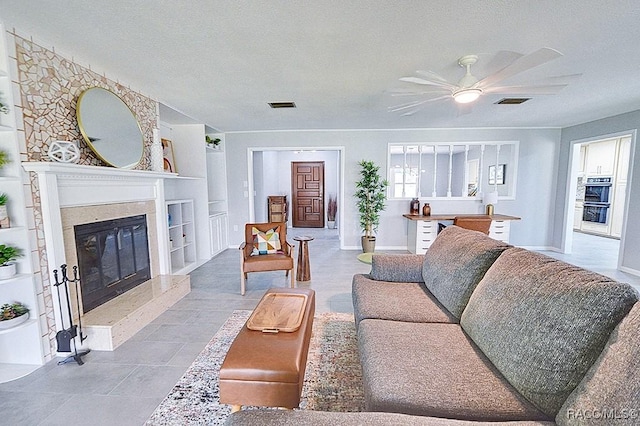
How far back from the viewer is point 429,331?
1.57m

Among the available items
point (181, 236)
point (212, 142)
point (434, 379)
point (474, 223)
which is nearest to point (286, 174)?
point (212, 142)

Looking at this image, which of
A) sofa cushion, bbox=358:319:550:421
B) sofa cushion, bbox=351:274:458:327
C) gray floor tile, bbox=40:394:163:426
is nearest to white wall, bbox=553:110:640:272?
sofa cushion, bbox=351:274:458:327

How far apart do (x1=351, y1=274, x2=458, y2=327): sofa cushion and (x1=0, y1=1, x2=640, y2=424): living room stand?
1670mm

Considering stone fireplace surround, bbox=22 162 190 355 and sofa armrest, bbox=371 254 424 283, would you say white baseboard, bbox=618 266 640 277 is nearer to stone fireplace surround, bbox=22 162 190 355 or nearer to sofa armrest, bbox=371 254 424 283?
sofa armrest, bbox=371 254 424 283

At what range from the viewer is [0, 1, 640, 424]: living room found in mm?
1789

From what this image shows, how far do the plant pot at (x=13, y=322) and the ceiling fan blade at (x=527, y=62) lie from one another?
12.0ft

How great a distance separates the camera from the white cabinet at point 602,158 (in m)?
6.58

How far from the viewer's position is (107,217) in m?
2.60

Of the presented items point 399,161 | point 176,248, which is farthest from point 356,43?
point 399,161

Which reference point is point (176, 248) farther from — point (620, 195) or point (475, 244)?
point (620, 195)

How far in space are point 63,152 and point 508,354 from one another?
2979mm

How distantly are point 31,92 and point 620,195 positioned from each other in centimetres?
986

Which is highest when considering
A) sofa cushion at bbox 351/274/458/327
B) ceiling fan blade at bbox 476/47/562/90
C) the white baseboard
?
ceiling fan blade at bbox 476/47/562/90

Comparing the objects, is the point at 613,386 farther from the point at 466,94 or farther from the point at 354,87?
the point at 354,87
